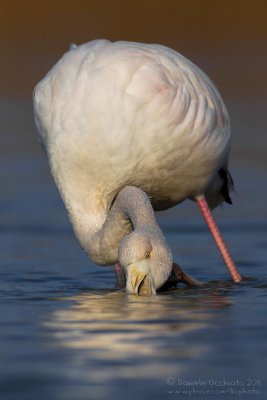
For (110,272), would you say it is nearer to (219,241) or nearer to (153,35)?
(219,241)

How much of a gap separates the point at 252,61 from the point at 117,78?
49.6ft

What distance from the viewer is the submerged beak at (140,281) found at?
394 inches

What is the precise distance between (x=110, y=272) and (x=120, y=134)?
2.02 meters

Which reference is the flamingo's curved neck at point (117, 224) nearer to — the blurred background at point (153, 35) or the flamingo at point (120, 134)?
the flamingo at point (120, 134)

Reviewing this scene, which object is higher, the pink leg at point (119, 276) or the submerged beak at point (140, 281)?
the submerged beak at point (140, 281)

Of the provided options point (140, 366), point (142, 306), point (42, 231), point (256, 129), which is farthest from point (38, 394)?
point (256, 129)

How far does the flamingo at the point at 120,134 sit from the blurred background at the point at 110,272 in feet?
1.91

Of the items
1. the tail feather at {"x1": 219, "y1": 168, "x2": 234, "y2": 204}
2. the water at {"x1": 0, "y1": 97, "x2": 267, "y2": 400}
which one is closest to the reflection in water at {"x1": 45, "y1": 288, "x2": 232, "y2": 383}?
the water at {"x1": 0, "y1": 97, "x2": 267, "y2": 400}

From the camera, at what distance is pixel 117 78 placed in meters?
11.0

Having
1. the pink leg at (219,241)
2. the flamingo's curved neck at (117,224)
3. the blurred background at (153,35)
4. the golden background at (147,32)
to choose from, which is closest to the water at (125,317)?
Result: the pink leg at (219,241)

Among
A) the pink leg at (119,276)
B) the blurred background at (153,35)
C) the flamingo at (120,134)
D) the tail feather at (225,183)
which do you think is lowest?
the blurred background at (153,35)

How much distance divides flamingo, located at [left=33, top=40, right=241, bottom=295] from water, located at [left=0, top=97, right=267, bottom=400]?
558 millimetres

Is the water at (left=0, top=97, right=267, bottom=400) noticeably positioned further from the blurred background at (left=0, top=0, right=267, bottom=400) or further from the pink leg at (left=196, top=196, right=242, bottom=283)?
the pink leg at (left=196, top=196, right=242, bottom=283)

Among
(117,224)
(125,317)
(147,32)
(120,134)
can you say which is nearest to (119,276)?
(117,224)
